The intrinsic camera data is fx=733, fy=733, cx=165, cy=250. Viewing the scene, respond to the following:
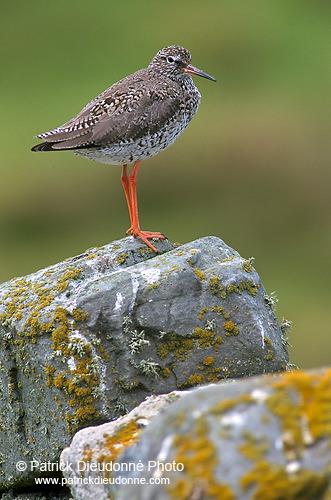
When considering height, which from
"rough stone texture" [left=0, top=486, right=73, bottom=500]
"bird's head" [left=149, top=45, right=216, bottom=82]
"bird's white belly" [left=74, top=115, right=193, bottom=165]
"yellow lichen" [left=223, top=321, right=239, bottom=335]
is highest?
"bird's head" [left=149, top=45, right=216, bottom=82]

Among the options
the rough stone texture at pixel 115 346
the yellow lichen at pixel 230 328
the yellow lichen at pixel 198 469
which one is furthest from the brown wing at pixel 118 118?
the yellow lichen at pixel 198 469

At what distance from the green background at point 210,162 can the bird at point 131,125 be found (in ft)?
22.3

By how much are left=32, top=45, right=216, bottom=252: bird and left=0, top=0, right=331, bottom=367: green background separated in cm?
678

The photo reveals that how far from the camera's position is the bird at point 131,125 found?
294 inches

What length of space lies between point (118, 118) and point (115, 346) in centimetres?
263

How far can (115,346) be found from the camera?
6027 millimetres

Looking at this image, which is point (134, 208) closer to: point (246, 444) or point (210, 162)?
point (246, 444)

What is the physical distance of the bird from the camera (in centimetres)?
747

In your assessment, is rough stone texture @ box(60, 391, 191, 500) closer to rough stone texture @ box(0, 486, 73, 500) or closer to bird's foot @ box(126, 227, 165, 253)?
rough stone texture @ box(0, 486, 73, 500)

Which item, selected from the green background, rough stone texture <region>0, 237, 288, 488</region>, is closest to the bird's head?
rough stone texture <region>0, 237, 288, 488</region>

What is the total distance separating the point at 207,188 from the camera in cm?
1728

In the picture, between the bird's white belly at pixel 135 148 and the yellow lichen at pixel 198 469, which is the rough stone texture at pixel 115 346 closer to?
the bird's white belly at pixel 135 148

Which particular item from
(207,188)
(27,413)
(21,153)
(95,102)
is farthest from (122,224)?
(27,413)

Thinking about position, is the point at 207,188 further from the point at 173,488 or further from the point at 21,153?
the point at 173,488
